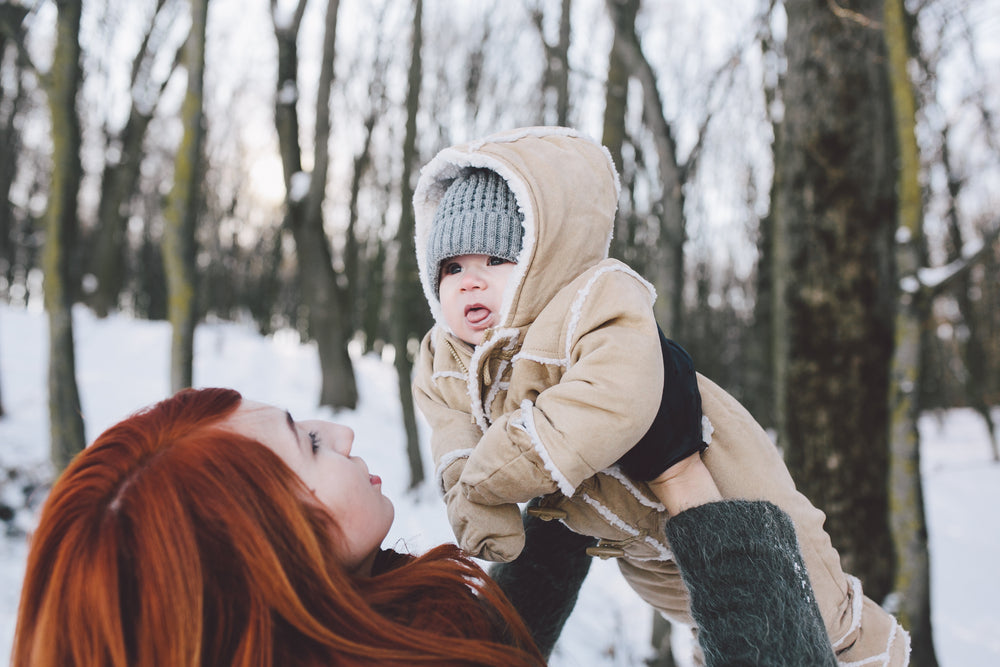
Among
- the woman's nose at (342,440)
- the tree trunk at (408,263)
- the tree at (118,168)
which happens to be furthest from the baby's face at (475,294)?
the tree at (118,168)

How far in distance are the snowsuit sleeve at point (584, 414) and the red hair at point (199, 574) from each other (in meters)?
0.27

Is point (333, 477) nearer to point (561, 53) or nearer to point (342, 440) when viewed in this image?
point (342, 440)

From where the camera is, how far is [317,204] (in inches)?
350

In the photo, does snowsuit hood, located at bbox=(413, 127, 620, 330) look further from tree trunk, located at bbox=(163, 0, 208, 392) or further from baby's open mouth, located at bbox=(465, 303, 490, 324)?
tree trunk, located at bbox=(163, 0, 208, 392)

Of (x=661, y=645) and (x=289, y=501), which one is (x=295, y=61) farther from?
(x=289, y=501)

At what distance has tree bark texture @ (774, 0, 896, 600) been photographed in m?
2.93

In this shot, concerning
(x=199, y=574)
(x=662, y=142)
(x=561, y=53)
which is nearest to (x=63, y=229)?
(x=561, y=53)

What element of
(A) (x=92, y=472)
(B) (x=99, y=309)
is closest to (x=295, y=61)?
(A) (x=92, y=472)

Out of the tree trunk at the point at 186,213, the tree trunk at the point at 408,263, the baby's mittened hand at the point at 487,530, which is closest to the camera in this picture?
the baby's mittened hand at the point at 487,530

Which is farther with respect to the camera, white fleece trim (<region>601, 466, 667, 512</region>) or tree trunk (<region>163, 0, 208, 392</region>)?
tree trunk (<region>163, 0, 208, 392</region>)

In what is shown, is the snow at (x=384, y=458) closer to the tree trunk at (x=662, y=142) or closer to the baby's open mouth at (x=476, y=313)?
the baby's open mouth at (x=476, y=313)

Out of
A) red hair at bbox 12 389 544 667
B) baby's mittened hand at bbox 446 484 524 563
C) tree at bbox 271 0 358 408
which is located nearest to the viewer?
red hair at bbox 12 389 544 667

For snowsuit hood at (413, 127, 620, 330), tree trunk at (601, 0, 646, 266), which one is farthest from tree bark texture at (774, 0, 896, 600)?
snowsuit hood at (413, 127, 620, 330)

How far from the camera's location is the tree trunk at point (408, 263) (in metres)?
7.51
